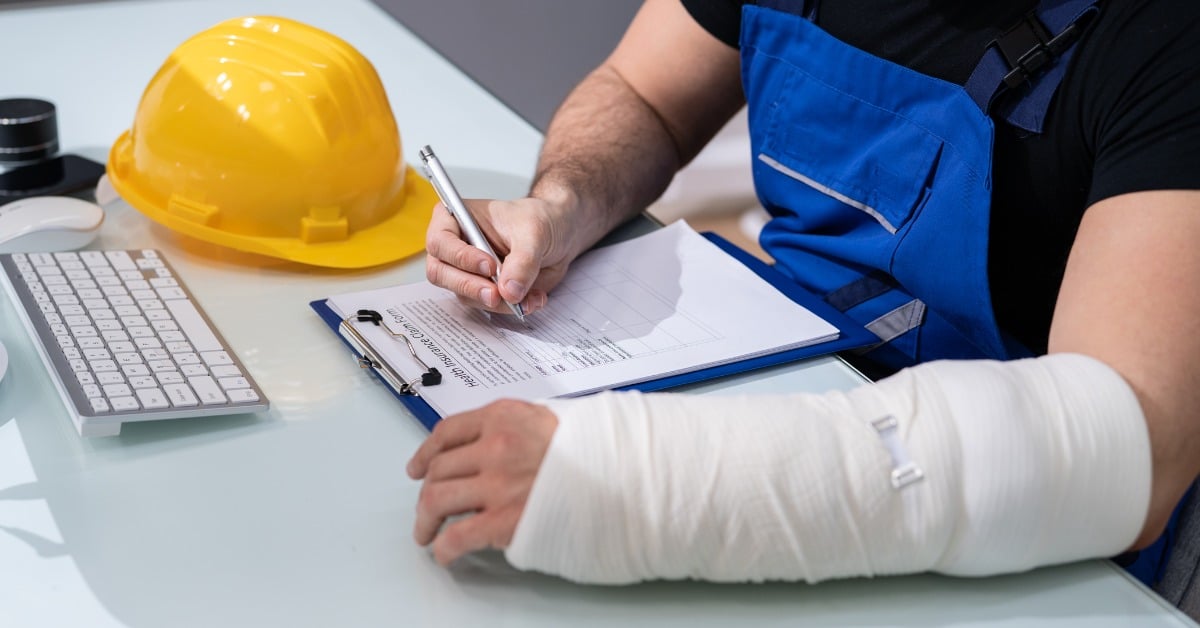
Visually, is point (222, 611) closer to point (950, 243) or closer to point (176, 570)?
point (176, 570)

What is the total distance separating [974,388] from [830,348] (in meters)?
0.23

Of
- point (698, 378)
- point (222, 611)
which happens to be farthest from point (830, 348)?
point (222, 611)

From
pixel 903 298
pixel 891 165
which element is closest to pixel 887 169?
pixel 891 165

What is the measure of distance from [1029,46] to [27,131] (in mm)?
920

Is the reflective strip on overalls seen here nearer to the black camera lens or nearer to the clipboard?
the clipboard

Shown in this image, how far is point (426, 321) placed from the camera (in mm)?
962

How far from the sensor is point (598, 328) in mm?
962

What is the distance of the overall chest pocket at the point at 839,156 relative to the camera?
1.06 metres

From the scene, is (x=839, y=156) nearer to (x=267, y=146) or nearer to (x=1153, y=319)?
(x=1153, y=319)

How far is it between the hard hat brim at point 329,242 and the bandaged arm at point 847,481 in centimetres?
40

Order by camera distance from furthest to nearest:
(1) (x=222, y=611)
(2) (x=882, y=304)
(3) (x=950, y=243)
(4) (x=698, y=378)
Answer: (2) (x=882, y=304) → (3) (x=950, y=243) → (4) (x=698, y=378) → (1) (x=222, y=611)

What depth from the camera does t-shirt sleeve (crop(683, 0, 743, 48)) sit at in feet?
4.09

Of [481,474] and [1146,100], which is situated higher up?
[1146,100]

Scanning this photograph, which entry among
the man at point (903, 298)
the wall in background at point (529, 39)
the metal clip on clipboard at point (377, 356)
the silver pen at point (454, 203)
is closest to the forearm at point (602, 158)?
the man at point (903, 298)
